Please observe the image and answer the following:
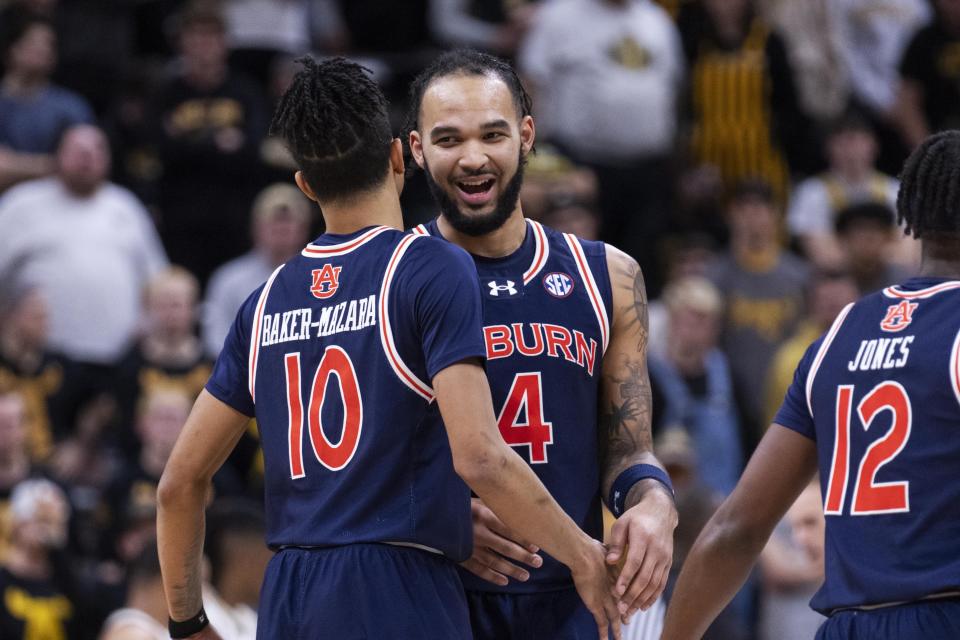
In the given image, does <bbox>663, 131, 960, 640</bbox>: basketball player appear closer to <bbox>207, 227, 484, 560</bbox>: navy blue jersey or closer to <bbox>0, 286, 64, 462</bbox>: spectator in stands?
<bbox>207, 227, 484, 560</bbox>: navy blue jersey

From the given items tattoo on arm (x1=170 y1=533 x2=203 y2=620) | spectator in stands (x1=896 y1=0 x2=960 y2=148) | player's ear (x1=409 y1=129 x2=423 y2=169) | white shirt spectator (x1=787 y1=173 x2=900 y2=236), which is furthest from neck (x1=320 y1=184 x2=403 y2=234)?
spectator in stands (x1=896 y1=0 x2=960 y2=148)

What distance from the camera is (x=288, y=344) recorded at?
5.00m

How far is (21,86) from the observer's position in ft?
43.6

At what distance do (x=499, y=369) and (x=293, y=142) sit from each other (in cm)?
105

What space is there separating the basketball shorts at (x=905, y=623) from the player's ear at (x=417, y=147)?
2.06 meters

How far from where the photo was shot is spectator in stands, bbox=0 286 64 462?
11570 mm

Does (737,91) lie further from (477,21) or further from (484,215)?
(484,215)

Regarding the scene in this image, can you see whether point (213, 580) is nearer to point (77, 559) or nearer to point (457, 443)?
point (77, 559)

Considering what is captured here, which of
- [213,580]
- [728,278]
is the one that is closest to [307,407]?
[213,580]

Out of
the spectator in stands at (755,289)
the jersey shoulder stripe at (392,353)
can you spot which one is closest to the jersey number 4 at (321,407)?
the jersey shoulder stripe at (392,353)

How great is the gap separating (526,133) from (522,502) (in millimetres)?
1488

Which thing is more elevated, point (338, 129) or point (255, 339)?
point (338, 129)

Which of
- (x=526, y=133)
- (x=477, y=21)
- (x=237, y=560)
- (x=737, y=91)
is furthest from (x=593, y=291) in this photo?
(x=477, y=21)

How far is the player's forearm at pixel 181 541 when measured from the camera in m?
5.21
